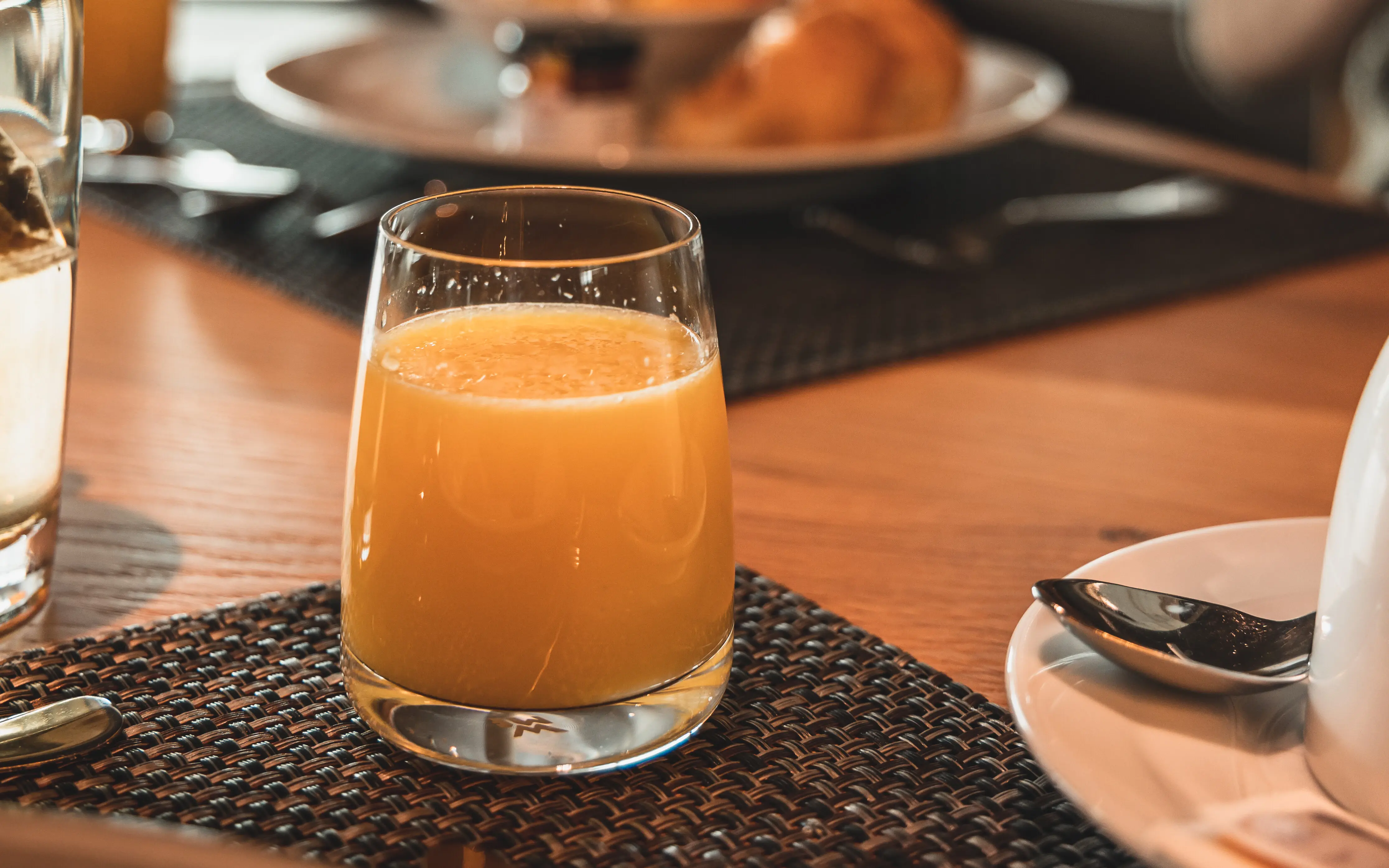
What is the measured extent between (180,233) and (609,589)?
752mm

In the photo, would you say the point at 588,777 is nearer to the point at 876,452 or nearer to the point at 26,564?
the point at 26,564

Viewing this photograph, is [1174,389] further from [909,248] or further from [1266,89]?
[1266,89]

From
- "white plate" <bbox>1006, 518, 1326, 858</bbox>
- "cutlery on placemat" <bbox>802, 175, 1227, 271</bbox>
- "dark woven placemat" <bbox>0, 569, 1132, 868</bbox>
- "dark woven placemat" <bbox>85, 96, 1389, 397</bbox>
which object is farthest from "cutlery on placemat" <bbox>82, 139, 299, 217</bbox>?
A: "white plate" <bbox>1006, 518, 1326, 858</bbox>

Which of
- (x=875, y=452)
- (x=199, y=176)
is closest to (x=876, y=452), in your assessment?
(x=875, y=452)

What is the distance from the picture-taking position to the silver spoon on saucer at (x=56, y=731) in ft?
1.47

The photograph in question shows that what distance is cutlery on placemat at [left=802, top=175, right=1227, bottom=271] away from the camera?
109 cm

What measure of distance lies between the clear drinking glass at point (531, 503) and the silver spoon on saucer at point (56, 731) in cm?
8

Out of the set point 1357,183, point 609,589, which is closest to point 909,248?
point 609,589

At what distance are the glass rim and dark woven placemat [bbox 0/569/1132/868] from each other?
171 mm

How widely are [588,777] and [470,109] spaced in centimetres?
104

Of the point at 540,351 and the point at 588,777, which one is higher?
the point at 540,351

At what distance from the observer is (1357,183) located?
204 cm

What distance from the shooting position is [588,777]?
459 mm

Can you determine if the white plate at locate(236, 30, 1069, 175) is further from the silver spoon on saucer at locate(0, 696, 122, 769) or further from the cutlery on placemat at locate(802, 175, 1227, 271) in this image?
the silver spoon on saucer at locate(0, 696, 122, 769)
